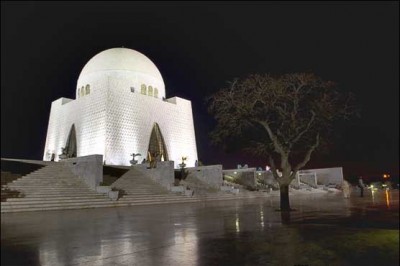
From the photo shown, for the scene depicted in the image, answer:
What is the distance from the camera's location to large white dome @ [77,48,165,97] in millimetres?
39531

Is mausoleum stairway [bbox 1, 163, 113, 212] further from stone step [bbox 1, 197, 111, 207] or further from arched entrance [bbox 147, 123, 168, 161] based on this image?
arched entrance [bbox 147, 123, 168, 161]

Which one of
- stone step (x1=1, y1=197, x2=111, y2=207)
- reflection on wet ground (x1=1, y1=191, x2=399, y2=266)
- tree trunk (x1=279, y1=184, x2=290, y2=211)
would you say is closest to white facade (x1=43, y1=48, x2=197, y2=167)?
stone step (x1=1, y1=197, x2=111, y2=207)

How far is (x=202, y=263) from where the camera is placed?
452cm

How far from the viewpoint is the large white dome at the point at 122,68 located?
130 feet

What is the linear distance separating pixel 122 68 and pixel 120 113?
572 cm

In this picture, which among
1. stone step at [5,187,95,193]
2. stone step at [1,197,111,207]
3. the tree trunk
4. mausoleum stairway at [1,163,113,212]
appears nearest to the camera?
the tree trunk

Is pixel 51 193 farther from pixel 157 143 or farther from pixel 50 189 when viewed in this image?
pixel 157 143

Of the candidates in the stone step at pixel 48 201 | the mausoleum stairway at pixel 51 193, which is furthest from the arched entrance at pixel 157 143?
the stone step at pixel 48 201

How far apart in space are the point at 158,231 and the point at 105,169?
19168mm

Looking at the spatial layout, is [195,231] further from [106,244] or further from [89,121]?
[89,121]

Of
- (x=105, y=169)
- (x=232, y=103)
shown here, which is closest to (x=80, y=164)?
(x=105, y=169)

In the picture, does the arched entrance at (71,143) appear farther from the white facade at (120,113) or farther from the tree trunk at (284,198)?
the tree trunk at (284,198)

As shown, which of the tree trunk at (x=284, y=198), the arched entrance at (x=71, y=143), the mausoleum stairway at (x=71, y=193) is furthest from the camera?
the arched entrance at (x=71, y=143)

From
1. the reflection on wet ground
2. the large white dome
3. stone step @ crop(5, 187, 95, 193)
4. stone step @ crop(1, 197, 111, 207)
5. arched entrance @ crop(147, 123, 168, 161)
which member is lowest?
stone step @ crop(1, 197, 111, 207)
